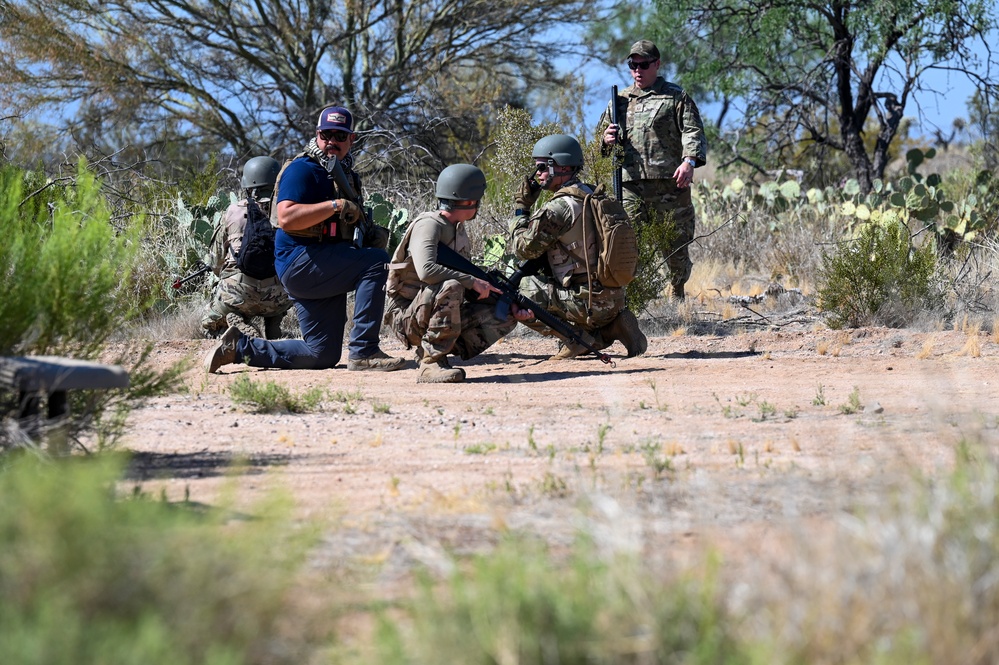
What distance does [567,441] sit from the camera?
4973mm

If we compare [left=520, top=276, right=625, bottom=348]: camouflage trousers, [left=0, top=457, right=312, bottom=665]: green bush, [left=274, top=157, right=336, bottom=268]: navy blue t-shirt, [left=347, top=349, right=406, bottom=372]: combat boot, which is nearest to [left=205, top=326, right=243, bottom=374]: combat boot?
[left=274, top=157, right=336, bottom=268]: navy blue t-shirt

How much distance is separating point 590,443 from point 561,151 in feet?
11.0

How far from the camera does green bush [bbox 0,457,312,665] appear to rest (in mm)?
2182

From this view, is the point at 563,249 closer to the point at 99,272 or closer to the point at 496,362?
the point at 496,362

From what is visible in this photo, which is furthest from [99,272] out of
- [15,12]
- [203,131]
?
[203,131]

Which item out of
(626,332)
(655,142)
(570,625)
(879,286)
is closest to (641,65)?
(655,142)

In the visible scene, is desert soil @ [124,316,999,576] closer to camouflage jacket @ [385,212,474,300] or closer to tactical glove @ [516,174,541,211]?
camouflage jacket @ [385,212,474,300]

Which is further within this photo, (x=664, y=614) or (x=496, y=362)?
(x=496, y=362)

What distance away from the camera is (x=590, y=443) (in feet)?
16.0

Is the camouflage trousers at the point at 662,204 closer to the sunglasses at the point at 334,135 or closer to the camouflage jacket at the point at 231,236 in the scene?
the sunglasses at the point at 334,135

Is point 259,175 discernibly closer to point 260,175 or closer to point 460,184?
point 260,175

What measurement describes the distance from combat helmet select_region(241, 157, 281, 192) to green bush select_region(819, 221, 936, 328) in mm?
4406

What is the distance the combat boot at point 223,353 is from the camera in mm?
7891

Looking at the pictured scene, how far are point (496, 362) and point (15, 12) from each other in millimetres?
10722
